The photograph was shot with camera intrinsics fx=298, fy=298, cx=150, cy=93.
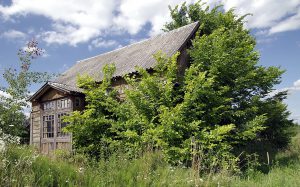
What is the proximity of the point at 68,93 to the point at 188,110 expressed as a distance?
21.2 ft

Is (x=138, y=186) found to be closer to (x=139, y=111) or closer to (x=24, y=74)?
(x=139, y=111)

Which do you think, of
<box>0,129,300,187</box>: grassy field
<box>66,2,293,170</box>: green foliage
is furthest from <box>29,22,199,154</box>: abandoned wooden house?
<box>0,129,300,187</box>: grassy field

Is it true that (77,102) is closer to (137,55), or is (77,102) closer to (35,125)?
(35,125)

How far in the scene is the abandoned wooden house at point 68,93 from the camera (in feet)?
48.4

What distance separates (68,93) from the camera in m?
14.5

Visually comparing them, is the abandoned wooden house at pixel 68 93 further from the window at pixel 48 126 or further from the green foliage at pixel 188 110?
the green foliage at pixel 188 110

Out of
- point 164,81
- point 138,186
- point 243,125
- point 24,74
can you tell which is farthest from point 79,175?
point 243,125

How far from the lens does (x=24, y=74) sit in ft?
35.4

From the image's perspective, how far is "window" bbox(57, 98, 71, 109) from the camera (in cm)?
1480

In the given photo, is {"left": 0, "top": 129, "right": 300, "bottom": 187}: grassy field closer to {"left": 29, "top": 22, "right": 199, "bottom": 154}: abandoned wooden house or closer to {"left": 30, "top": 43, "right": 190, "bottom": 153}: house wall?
{"left": 30, "top": 43, "right": 190, "bottom": 153}: house wall

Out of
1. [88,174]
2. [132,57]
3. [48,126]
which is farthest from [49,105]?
[88,174]

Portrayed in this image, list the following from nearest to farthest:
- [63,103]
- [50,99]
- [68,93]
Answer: [68,93], [63,103], [50,99]

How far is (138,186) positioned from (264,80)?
1050 cm

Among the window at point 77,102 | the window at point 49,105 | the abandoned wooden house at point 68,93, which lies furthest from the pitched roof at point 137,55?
the window at point 77,102
